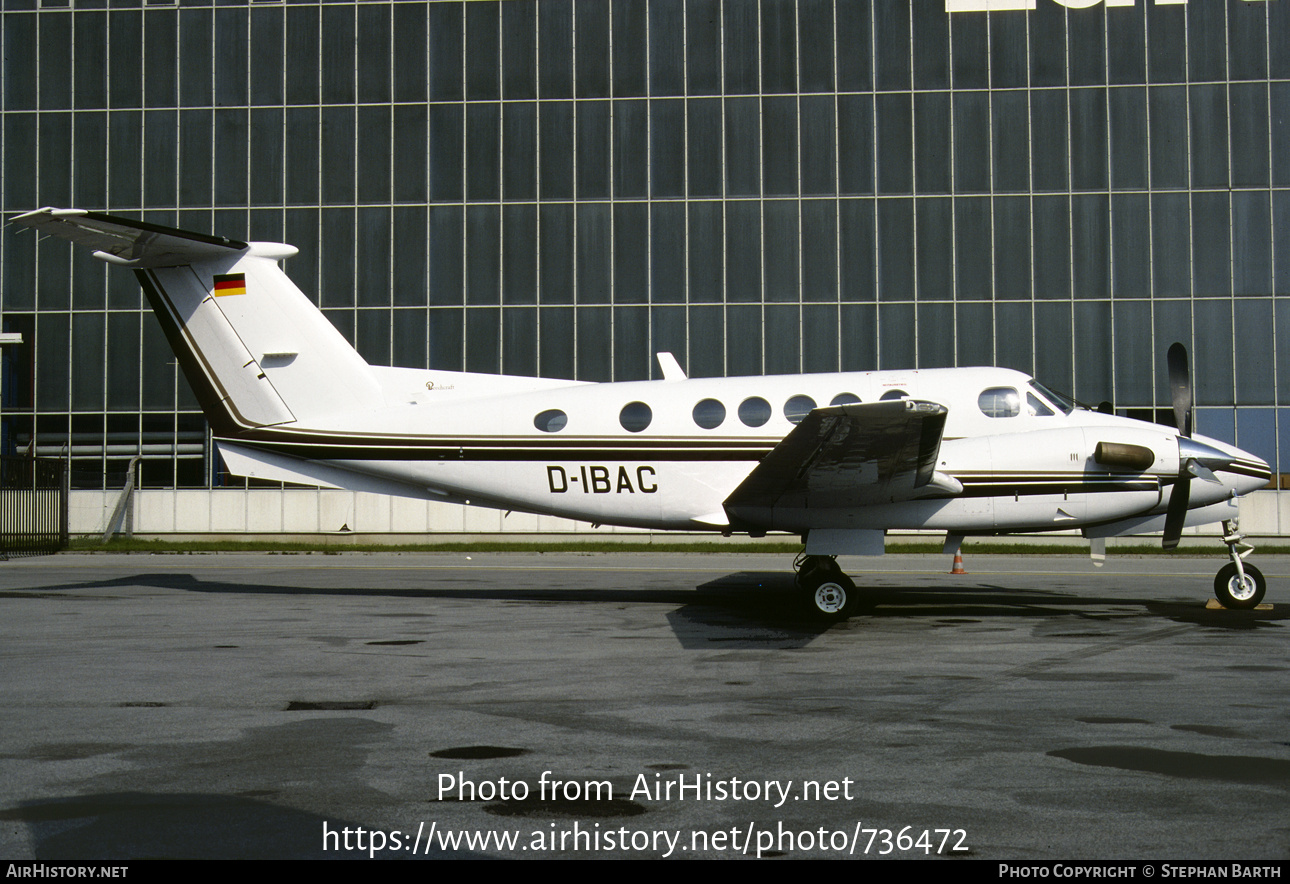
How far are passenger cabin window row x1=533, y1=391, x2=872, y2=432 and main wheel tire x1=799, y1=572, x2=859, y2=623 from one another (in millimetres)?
2351

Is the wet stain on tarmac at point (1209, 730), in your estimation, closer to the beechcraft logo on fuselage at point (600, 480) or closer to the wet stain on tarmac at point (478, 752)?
the wet stain on tarmac at point (478, 752)

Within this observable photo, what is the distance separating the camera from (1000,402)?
14.5 metres

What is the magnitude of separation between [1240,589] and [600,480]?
8.48 meters

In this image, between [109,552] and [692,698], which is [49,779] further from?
[109,552]

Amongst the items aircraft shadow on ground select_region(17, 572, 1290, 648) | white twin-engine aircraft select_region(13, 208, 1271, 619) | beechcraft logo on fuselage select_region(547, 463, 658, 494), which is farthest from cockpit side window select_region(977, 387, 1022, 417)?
beechcraft logo on fuselage select_region(547, 463, 658, 494)

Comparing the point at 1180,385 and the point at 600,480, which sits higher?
the point at 1180,385

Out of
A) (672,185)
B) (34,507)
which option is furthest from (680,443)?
(34,507)

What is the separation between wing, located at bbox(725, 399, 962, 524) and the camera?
38.0 ft

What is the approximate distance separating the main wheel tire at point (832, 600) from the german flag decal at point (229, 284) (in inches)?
354

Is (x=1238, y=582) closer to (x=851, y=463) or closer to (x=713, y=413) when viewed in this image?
(x=851, y=463)

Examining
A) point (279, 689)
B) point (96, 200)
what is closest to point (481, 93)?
point (96, 200)

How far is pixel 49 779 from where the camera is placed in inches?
232

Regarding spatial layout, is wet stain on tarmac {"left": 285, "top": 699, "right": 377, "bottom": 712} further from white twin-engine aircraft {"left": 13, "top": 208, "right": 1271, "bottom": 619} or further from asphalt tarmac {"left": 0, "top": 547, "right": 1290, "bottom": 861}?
white twin-engine aircraft {"left": 13, "top": 208, "right": 1271, "bottom": 619}

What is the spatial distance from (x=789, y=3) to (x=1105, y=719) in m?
31.4
